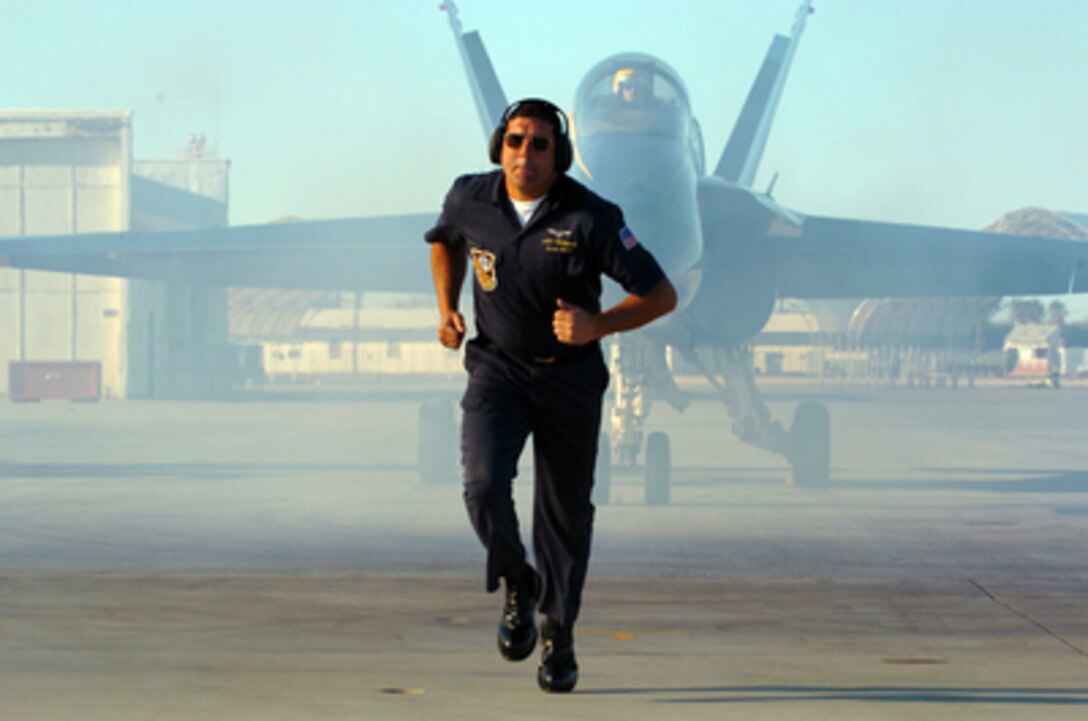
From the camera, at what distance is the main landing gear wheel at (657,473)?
42.9 ft

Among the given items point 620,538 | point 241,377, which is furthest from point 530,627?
point 241,377

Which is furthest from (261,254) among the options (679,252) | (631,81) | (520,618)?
(520,618)

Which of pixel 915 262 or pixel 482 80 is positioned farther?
pixel 482 80

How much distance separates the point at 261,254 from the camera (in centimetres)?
1964

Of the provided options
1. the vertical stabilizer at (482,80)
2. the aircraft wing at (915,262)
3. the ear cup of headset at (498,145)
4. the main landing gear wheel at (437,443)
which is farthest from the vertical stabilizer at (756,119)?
the ear cup of headset at (498,145)

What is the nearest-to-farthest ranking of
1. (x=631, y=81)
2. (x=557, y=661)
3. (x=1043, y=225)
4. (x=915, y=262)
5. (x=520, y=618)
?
(x=557, y=661)
(x=520, y=618)
(x=631, y=81)
(x=915, y=262)
(x=1043, y=225)

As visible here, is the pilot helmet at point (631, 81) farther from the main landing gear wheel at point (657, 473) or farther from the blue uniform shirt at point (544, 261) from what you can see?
the blue uniform shirt at point (544, 261)

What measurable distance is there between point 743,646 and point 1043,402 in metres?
45.4

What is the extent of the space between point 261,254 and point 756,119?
7.44 m

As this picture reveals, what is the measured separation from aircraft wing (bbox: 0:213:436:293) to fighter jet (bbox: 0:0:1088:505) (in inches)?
1.2

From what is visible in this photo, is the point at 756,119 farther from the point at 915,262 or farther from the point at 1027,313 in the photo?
the point at 1027,313

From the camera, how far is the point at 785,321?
7750 cm

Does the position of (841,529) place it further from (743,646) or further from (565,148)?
(565,148)

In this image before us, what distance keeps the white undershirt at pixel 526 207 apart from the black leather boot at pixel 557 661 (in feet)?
4.17
